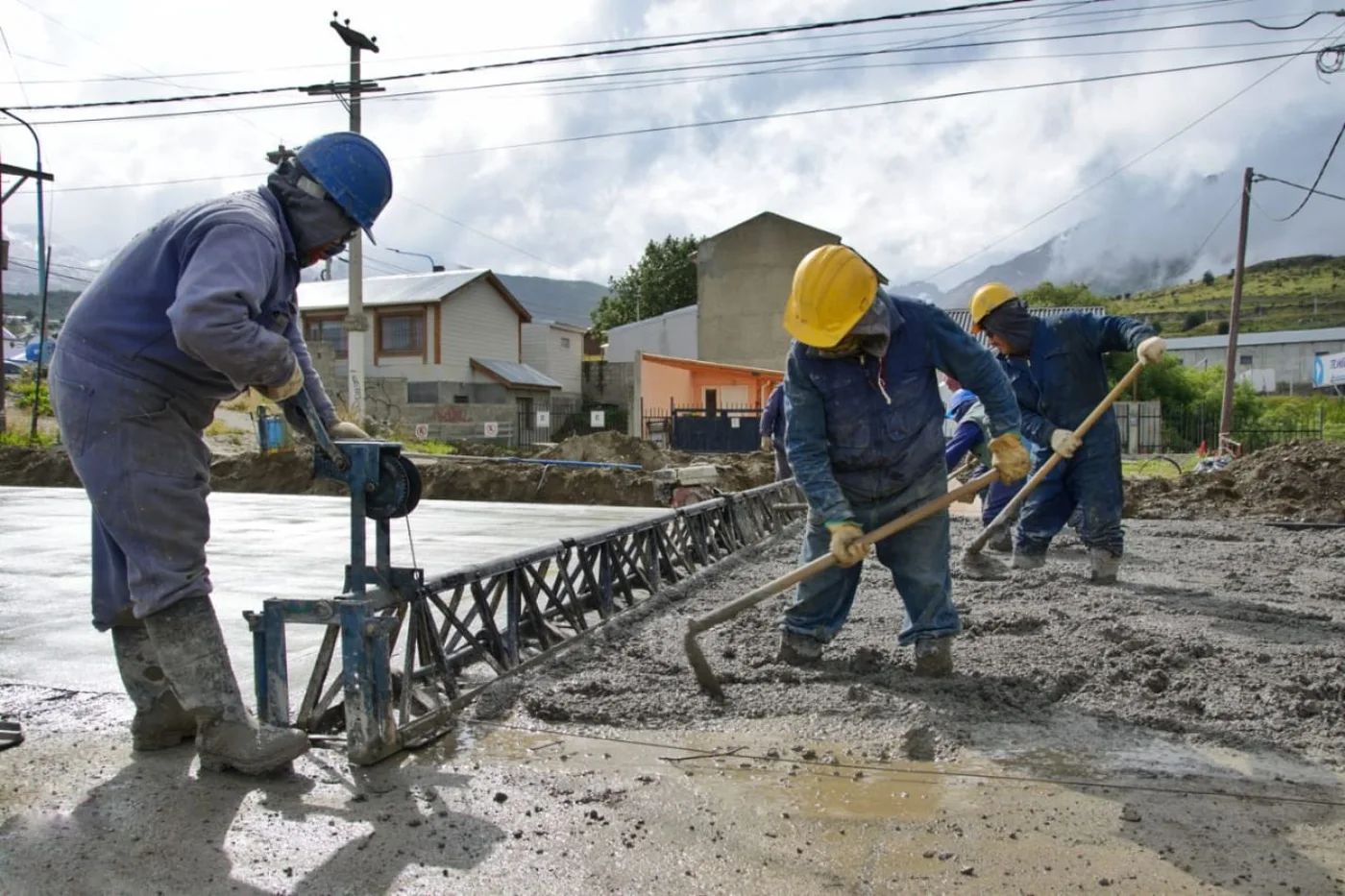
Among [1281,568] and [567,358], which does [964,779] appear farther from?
[567,358]

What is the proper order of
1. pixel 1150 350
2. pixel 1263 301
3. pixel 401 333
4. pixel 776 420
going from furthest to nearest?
1. pixel 1263 301
2. pixel 401 333
3. pixel 776 420
4. pixel 1150 350

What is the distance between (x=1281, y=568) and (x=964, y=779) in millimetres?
4757

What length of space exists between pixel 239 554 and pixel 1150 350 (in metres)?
6.30

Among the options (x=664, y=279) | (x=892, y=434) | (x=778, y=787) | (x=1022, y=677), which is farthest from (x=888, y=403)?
(x=664, y=279)

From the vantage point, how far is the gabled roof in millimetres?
32938

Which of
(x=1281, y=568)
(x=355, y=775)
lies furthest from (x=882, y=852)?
(x=1281, y=568)

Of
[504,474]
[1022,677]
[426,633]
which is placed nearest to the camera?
[426,633]

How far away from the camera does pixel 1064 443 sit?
16.8ft

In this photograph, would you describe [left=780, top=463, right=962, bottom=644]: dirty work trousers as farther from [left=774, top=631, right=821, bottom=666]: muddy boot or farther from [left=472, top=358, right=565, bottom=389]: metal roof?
[left=472, top=358, right=565, bottom=389]: metal roof

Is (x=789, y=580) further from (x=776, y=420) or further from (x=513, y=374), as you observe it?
(x=513, y=374)

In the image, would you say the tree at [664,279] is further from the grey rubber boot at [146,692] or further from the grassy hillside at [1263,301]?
the grey rubber boot at [146,692]

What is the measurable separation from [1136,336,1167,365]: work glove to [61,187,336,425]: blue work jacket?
4227 mm

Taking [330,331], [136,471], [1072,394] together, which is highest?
[330,331]

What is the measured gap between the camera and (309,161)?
2.90 meters
